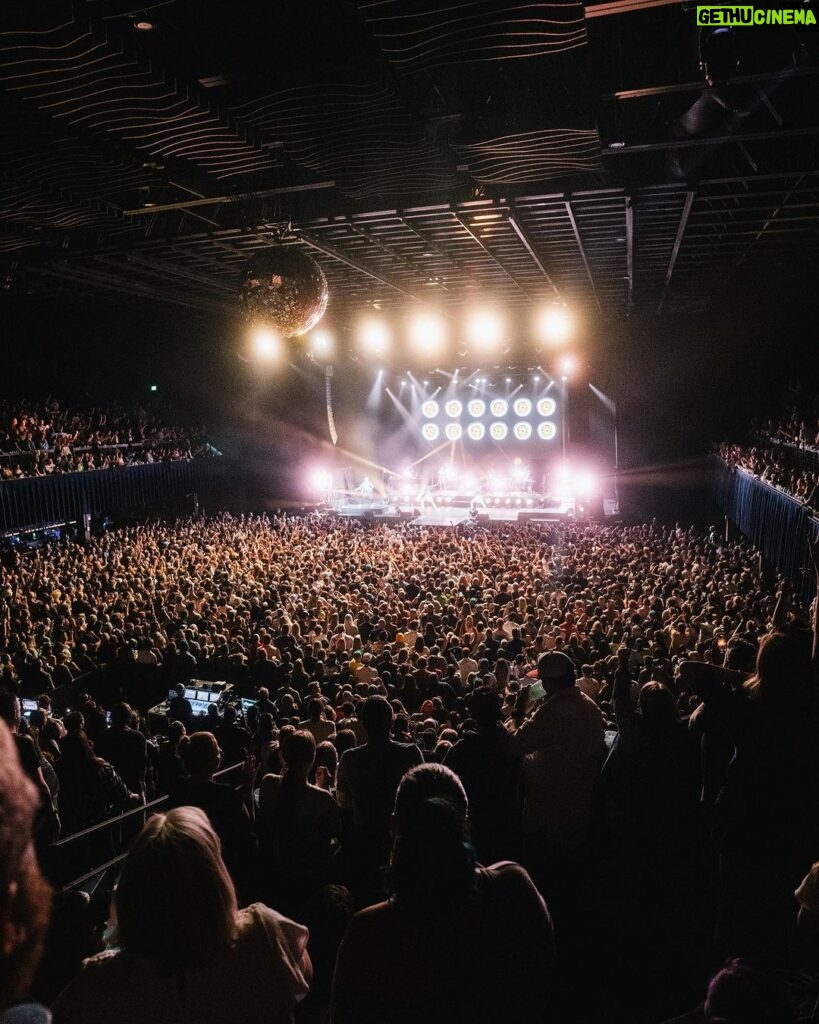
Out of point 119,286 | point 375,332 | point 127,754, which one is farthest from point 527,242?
point 127,754

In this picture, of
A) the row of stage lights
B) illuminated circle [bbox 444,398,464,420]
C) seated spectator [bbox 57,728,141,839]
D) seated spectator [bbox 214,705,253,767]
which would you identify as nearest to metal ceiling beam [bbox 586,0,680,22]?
seated spectator [bbox 214,705,253,767]

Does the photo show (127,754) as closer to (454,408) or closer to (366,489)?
(366,489)

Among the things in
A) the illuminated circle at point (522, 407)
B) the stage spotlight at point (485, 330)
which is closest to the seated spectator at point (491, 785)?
the stage spotlight at point (485, 330)

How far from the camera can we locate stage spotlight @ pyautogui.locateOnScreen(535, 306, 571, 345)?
1955 cm

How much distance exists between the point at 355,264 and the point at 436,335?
522 cm

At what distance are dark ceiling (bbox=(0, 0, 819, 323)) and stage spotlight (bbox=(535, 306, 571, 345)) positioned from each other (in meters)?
4.89

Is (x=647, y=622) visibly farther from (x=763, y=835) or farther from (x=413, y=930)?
(x=413, y=930)

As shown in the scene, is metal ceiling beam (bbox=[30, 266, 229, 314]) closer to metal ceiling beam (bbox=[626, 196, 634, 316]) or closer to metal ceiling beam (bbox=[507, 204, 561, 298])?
metal ceiling beam (bbox=[507, 204, 561, 298])

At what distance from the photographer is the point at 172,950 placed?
62.0 inches

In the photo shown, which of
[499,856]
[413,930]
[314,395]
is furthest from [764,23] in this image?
[314,395]

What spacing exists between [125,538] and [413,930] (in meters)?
19.7

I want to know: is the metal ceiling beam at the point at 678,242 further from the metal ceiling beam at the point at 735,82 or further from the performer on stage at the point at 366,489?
the performer on stage at the point at 366,489

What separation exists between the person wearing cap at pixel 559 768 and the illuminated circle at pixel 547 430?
26.4m

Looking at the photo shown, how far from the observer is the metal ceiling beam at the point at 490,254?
1183cm
